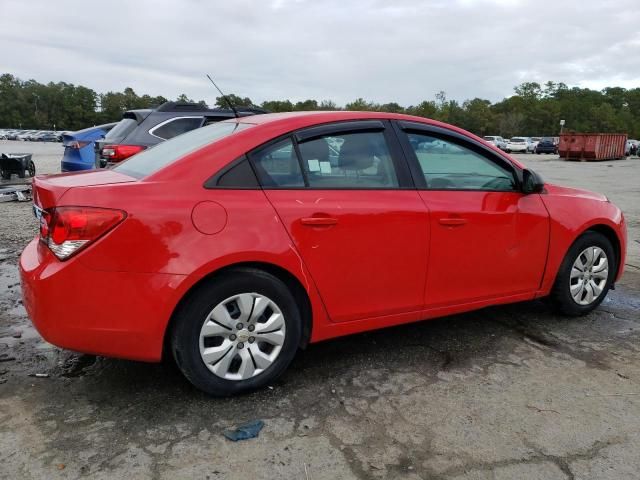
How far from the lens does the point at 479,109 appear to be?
95375 mm

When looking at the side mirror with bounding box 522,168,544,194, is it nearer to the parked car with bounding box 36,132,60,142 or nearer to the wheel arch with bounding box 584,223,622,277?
the wheel arch with bounding box 584,223,622,277

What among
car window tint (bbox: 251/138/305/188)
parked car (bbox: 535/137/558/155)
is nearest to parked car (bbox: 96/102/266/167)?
car window tint (bbox: 251/138/305/188)

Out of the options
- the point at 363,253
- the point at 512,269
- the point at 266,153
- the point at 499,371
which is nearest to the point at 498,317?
the point at 512,269

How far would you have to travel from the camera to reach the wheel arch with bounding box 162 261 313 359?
2748 mm

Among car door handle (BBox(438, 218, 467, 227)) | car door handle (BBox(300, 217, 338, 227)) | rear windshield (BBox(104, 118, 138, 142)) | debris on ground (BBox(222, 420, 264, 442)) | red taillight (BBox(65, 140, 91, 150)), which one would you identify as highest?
rear windshield (BBox(104, 118, 138, 142))

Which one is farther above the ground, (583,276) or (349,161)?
(349,161)

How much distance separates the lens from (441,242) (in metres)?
3.41

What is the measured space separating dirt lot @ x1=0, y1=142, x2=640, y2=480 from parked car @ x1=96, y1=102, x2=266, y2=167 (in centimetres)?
320

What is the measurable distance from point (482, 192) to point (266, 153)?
1.52 metres

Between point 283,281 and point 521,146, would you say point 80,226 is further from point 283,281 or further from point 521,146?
point 521,146

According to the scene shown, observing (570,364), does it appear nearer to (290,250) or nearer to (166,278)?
(290,250)

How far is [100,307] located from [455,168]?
2.35m

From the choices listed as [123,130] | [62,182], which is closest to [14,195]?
[123,130]

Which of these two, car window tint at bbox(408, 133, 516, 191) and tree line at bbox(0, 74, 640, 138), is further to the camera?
tree line at bbox(0, 74, 640, 138)
